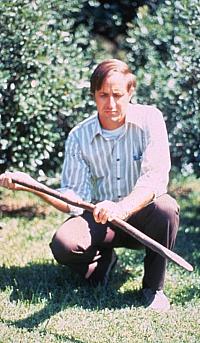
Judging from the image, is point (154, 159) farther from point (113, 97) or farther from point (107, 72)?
point (107, 72)

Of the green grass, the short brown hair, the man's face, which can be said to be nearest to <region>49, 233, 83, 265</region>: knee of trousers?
the green grass

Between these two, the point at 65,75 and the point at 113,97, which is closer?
the point at 113,97

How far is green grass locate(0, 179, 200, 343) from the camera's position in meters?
3.55

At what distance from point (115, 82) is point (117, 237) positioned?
32.7 inches

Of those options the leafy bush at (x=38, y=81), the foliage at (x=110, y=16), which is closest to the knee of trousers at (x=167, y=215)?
the leafy bush at (x=38, y=81)

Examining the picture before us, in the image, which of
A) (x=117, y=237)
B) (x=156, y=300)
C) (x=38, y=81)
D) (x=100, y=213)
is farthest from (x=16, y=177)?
(x=38, y=81)

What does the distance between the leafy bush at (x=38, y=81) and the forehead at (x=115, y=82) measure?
146 cm

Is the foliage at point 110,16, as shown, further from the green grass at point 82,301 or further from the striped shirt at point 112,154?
the striped shirt at point 112,154

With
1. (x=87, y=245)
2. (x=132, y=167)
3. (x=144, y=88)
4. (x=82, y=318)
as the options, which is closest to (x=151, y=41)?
(x=144, y=88)

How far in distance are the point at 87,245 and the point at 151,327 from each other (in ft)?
1.89

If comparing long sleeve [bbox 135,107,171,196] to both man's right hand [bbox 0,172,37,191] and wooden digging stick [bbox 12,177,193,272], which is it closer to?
wooden digging stick [bbox 12,177,193,272]

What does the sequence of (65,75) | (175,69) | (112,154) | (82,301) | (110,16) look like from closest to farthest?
(82,301) < (112,154) < (175,69) < (65,75) < (110,16)

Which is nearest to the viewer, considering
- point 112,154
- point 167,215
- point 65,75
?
point 167,215

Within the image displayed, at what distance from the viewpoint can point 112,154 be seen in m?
4.09
